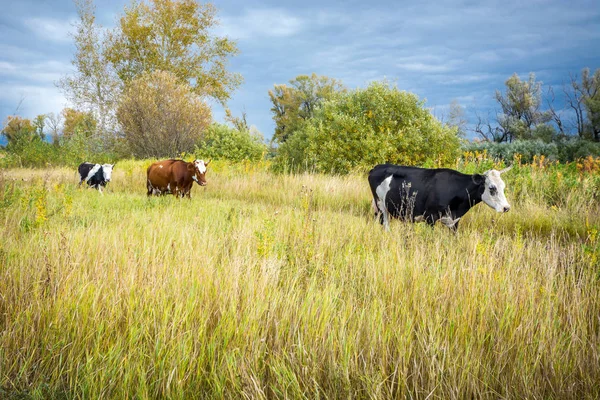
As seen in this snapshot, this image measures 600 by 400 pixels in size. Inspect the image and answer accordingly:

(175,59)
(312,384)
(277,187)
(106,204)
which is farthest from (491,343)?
(175,59)

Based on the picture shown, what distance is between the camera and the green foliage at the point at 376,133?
44.9 feet

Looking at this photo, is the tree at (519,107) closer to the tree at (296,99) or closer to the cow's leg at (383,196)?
the tree at (296,99)

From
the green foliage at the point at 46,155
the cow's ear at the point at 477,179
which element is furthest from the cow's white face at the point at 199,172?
the green foliage at the point at 46,155

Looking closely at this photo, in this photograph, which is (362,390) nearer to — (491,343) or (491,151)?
(491,343)

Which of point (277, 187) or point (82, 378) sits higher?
point (277, 187)

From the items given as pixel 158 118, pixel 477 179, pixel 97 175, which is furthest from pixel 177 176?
pixel 158 118

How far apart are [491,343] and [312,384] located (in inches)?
48.7

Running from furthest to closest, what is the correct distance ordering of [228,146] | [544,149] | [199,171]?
1. [544,149]
2. [228,146]
3. [199,171]

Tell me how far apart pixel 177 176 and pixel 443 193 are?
20.8 ft

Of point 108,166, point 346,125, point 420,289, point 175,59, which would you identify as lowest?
point 420,289

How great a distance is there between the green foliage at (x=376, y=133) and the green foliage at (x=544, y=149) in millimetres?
15212

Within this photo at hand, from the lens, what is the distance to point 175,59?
112ft

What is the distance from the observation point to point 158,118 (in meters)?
21.4

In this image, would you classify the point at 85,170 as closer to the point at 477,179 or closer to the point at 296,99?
the point at 477,179
